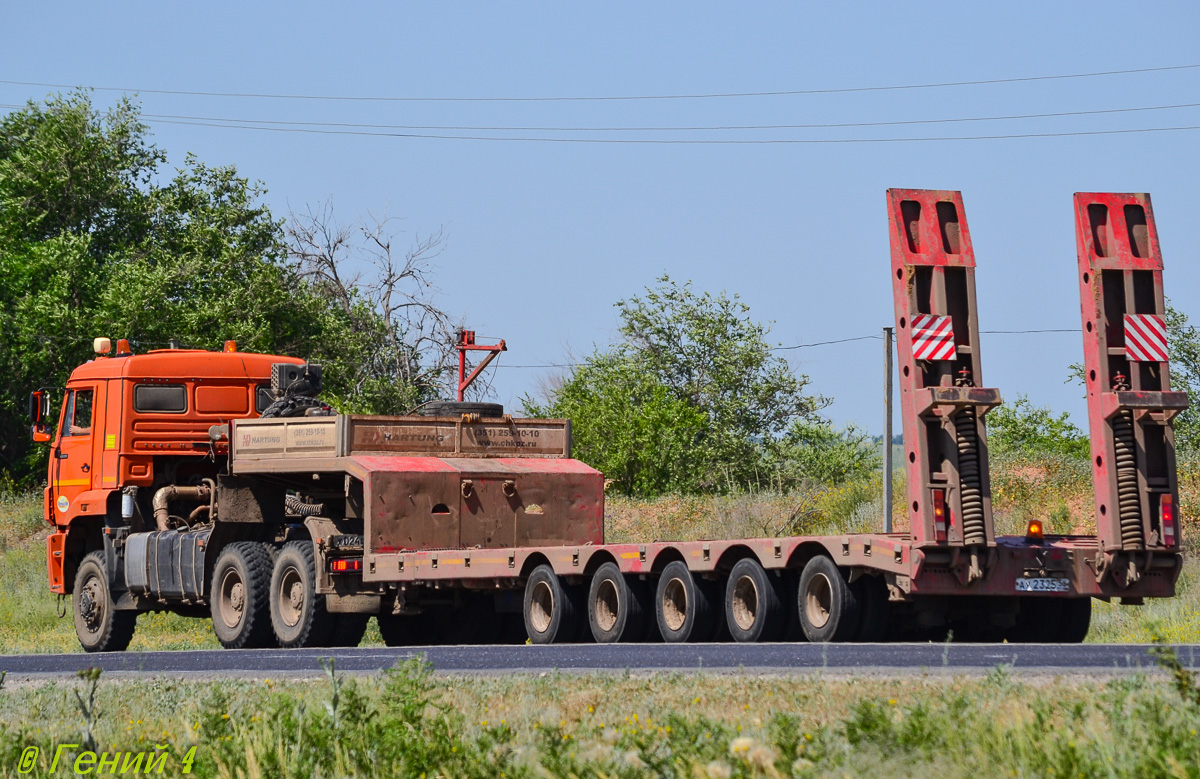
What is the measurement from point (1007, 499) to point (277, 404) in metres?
16.6

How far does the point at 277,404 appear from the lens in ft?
60.7

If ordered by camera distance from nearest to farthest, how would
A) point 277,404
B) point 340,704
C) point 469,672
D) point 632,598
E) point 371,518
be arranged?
point 340,704, point 469,672, point 632,598, point 371,518, point 277,404

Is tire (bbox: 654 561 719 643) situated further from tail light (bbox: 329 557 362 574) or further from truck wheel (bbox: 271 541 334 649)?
truck wheel (bbox: 271 541 334 649)

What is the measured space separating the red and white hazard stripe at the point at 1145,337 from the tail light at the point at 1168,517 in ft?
3.89

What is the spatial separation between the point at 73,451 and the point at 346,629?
528cm

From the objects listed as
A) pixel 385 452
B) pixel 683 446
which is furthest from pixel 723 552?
→ pixel 683 446

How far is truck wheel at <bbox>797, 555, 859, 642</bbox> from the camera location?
1280 centimetres

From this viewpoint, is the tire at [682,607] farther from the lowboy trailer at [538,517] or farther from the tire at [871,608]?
the tire at [871,608]

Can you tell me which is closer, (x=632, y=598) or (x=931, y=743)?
(x=931, y=743)

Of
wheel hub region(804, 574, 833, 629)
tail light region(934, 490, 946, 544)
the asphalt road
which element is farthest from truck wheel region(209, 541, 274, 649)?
tail light region(934, 490, 946, 544)

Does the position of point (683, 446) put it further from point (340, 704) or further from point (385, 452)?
point (340, 704)

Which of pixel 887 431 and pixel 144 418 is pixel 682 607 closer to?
pixel 144 418

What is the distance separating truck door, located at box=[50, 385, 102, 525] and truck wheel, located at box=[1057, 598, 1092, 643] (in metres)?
11.8

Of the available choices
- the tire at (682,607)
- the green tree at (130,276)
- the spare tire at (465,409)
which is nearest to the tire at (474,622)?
the spare tire at (465,409)
